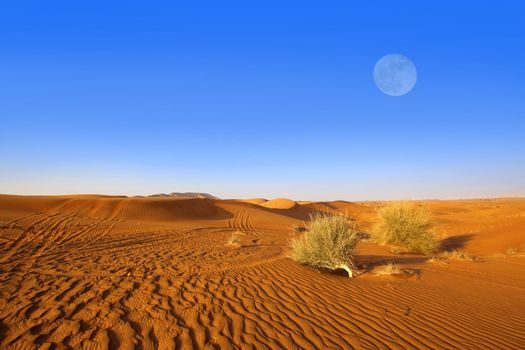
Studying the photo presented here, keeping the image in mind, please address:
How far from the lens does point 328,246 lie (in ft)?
24.0

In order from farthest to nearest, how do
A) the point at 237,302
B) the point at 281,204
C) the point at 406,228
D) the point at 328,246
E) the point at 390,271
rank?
the point at 281,204
the point at 406,228
the point at 328,246
the point at 390,271
the point at 237,302

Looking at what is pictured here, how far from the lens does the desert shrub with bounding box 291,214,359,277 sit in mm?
7145

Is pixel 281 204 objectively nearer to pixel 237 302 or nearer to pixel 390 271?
pixel 390 271

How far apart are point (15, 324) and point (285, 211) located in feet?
98.8

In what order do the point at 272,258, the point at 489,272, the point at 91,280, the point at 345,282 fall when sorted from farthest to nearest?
the point at 272,258
the point at 489,272
the point at 345,282
the point at 91,280

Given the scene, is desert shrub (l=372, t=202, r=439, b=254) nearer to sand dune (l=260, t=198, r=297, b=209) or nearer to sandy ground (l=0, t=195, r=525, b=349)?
sandy ground (l=0, t=195, r=525, b=349)

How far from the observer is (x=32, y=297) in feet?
15.0

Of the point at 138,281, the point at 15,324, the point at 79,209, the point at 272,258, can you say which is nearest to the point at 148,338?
the point at 15,324

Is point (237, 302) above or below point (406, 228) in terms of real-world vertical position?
below

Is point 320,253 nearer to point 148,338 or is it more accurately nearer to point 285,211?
point 148,338

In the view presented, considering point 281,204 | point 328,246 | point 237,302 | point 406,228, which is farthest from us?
point 281,204

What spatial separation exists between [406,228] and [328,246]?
23.2 feet

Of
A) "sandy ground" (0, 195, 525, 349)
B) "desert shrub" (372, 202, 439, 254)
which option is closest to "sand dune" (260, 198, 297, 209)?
"desert shrub" (372, 202, 439, 254)

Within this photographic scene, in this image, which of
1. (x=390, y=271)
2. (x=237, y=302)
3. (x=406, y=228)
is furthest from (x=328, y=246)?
(x=406, y=228)
